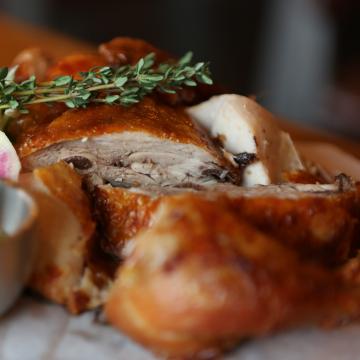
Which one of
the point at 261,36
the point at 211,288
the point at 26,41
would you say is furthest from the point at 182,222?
the point at 261,36

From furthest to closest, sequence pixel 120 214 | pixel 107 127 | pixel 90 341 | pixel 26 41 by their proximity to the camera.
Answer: pixel 26 41
pixel 107 127
pixel 120 214
pixel 90 341

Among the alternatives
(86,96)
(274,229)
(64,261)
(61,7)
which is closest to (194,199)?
(274,229)

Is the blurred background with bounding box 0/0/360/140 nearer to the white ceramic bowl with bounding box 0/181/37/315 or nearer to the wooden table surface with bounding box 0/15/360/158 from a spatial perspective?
the wooden table surface with bounding box 0/15/360/158

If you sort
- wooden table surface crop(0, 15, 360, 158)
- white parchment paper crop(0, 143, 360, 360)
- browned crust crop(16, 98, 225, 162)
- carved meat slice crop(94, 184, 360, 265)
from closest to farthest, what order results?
white parchment paper crop(0, 143, 360, 360)
carved meat slice crop(94, 184, 360, 265)
browned crust crop(16, 98, 225, 162)
wooden table surface crop(0, 15, 360, 158)

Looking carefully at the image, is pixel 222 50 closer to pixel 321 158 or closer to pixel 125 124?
pixel 321 158

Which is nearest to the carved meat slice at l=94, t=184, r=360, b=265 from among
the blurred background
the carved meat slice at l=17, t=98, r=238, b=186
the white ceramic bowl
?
the carved meat slice at l=17, t=98, r=238, b=186

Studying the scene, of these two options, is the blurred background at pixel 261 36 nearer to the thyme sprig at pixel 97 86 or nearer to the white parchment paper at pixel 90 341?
the thyme sprig at pixel 97 86

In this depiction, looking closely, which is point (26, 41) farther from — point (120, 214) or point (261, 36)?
point (261, 36)
